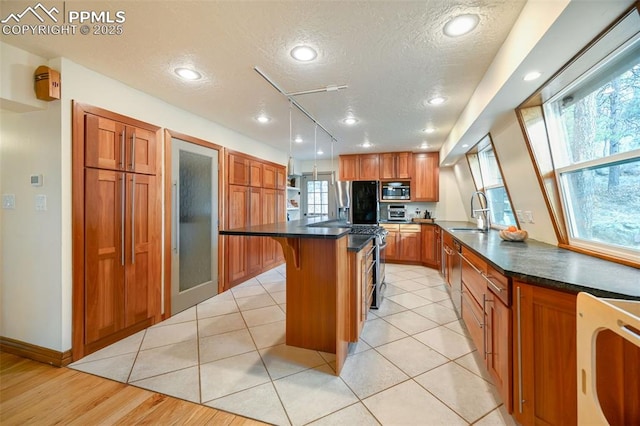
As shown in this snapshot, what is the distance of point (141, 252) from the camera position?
2.68 metres

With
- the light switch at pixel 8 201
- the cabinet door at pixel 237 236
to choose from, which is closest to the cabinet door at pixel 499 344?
the cabinet door at pixel 237 236

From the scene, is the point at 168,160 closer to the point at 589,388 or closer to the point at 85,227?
the point at 85,227

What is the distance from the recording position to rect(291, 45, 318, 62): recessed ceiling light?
1.94 m

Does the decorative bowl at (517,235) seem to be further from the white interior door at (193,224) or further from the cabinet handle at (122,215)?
the cabinet handle at (122,215)

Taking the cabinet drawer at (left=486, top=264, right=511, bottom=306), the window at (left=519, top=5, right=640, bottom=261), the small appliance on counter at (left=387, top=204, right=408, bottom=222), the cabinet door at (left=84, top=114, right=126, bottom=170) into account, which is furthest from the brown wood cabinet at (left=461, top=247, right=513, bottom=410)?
the small appliance on counter at (left=387, top=204, right=408, bottom=222)

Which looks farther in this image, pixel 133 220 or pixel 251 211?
pixel 251 211

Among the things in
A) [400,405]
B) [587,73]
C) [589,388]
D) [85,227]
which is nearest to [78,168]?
[85,227]

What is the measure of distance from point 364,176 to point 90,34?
4.85 m

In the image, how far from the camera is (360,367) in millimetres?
2070

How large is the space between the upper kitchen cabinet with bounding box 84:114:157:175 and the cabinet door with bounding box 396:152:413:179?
4.56 m

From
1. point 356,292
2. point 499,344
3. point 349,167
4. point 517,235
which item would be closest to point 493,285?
point 499,344

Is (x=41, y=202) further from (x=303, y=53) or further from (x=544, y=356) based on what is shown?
(x=544, y=356)

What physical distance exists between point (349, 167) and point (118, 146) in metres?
4.37

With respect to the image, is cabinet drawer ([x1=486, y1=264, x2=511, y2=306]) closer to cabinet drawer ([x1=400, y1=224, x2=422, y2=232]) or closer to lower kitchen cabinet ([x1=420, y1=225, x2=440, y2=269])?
lower kitchen cabinet ([x1=420, y1=225, x2=440, y2=269])
